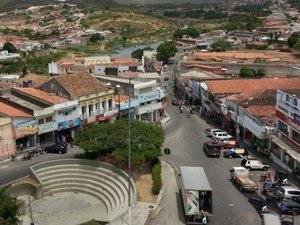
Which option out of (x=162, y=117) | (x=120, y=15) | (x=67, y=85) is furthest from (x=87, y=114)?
(x=120, y=15)

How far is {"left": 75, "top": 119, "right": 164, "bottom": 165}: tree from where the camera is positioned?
3198 cm

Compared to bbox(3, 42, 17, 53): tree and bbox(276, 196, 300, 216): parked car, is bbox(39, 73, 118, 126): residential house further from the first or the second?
bbox(3, 42, 17, 53): tree

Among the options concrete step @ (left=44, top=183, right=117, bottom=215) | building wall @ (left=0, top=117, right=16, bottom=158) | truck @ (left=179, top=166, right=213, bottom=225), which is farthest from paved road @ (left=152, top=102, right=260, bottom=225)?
building wall @ (left=0, top=117, right=16, bottom=158)

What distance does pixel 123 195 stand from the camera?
29.8 meters

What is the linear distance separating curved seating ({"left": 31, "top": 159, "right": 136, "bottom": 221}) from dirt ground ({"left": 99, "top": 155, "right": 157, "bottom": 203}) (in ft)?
3.47

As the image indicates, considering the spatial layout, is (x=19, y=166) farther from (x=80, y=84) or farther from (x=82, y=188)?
(x=80, y=84)

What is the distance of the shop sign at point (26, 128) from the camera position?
38906mm

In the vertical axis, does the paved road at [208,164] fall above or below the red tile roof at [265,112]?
below

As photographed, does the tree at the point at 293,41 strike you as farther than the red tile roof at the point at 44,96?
Yes

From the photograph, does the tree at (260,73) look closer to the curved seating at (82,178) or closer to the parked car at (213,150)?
the parked car at (213,150)

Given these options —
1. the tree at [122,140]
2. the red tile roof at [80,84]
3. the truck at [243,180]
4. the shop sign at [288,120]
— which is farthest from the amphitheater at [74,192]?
the shop sign at [288,120]

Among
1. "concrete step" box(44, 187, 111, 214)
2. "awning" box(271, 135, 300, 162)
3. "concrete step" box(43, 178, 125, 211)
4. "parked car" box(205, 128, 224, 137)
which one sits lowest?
"concrete step" box(44, 187, 111, 214)

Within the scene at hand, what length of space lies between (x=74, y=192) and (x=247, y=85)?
1094 inches

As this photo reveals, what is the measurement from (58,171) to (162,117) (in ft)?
69.2
